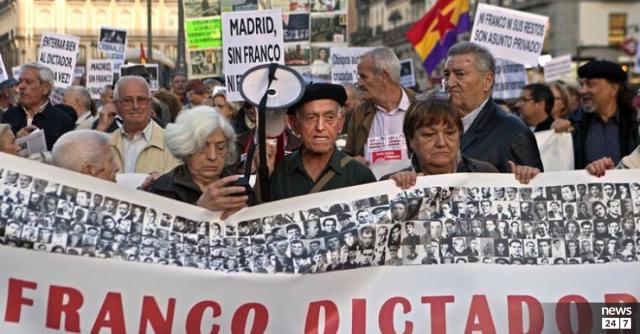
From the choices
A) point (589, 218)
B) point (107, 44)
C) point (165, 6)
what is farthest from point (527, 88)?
point (165, 6)

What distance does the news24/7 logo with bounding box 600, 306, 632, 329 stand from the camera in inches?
201

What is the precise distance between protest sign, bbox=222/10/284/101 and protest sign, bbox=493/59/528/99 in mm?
6203

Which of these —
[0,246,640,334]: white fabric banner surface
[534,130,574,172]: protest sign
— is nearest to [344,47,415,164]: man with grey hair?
[534,130,574,172]: protest sign

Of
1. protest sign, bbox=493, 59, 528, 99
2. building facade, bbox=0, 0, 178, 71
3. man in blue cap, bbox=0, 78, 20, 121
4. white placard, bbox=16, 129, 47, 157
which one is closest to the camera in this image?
white placard, bbox=16, 129, 47, 157

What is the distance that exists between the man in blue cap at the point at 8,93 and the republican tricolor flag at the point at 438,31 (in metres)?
5.84

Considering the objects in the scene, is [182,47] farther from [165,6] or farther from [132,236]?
[165,6]

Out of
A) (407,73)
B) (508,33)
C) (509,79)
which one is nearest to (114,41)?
(407,73)

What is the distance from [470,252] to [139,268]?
1.23 m

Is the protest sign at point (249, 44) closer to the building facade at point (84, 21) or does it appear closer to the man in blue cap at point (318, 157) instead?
the man in blue cap at point (318, 157)

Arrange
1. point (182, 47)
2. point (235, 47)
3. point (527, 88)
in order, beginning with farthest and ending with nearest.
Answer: point (182, 47), point (527, 88), point (235, 47)

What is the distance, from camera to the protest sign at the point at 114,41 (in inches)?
833

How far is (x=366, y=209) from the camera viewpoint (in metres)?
5.30

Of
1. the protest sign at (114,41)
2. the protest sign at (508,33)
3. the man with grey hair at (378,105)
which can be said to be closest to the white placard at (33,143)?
the man with grey hair at (378,105)

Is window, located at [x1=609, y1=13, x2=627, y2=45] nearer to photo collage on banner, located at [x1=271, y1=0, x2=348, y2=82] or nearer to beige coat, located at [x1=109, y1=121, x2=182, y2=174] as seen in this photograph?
photo collage on banner, located at [x1=271, y1=0, x2=348, y2=82]
